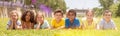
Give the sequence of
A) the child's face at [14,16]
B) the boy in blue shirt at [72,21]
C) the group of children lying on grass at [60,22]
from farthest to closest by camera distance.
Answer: the boy in blue shirt at [72,21] → the group of children lying on grass at [60,22] → the child's face at [14,16]

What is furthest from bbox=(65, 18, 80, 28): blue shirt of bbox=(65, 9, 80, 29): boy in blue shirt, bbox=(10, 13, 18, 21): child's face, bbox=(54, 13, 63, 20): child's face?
bbox=(10, 13, 18, 21): child's face

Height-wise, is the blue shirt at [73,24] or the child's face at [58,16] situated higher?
the child's face at [58,16]

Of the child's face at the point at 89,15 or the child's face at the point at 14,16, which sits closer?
the child's face at the point at 14,16

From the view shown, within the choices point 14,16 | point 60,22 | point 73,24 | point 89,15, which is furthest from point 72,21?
point 14,16

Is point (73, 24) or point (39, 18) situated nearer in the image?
point (39, 18)

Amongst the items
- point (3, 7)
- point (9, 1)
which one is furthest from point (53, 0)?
point (3, 7)

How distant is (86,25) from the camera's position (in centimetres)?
748

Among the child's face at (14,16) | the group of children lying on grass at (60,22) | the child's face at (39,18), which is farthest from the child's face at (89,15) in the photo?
the child's face at (14,16)

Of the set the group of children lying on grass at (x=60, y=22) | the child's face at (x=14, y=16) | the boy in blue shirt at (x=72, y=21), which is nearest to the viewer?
the child's face at (x=14, y=16)

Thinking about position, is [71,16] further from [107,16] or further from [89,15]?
[107,16]

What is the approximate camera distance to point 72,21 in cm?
747

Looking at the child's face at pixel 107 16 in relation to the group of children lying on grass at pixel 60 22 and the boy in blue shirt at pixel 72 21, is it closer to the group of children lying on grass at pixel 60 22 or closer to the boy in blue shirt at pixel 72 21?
the group of children lying on grass at pixel 60 22

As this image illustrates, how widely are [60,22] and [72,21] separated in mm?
256

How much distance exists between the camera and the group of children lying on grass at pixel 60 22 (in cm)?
730
